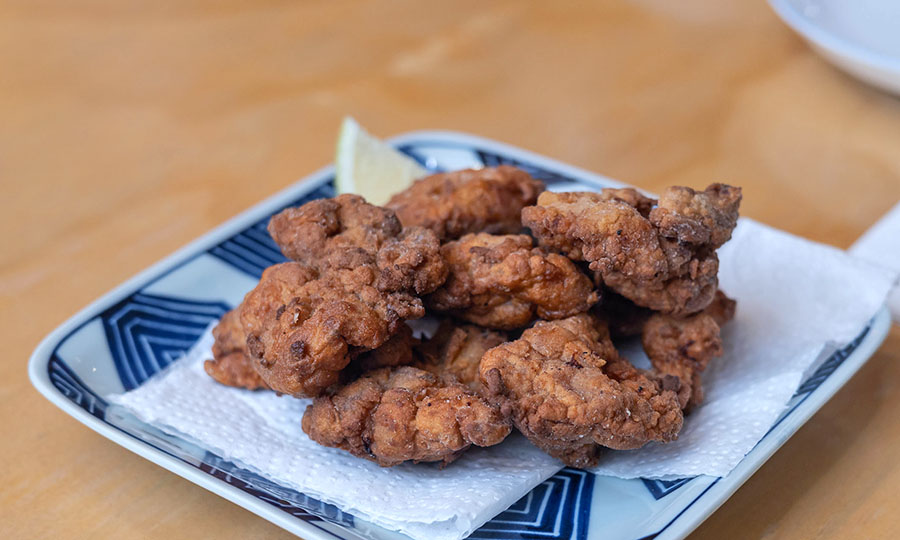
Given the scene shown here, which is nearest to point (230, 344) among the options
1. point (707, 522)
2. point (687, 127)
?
point (707, 522)

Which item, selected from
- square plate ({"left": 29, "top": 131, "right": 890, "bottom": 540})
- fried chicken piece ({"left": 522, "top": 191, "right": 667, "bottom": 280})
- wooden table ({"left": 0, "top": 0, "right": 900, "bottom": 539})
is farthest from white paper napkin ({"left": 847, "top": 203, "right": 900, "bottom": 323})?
fried chicken piece ({"left": 522, "top": 191, "right": 667, "bottom": 280})

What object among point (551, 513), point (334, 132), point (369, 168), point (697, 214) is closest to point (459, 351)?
point (551, 513)

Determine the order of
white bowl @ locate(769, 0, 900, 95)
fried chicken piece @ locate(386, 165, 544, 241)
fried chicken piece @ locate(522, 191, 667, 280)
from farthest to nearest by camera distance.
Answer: white bowl @ locate(769, 0, 900, 95)
fried chicken piece @ locate(386, 165, 544, 241)
fried chicken piece @ locate(522, 191, 667, 280)

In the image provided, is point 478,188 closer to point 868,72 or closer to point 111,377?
point 111,377

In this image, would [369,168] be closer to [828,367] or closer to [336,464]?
[336,464]

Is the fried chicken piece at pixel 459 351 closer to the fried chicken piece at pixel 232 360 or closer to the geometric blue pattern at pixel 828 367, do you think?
the fried chicken piece at pixel 232 360

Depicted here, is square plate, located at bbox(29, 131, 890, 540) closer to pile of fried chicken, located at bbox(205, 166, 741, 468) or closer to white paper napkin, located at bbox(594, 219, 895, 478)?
white paper napkin, located at bbox(594, 219, 895, 478)
